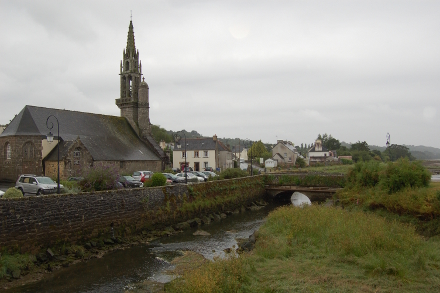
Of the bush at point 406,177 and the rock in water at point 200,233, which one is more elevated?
the bush at point 406,177

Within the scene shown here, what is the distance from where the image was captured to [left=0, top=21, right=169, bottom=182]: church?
117ft

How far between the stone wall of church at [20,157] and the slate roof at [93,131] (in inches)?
27.7

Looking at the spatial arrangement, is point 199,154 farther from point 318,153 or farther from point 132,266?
point 132,266

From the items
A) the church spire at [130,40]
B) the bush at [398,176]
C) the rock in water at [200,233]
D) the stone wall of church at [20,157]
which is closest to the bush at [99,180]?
the rock in water at [200,233]

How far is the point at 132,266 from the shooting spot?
1667cm

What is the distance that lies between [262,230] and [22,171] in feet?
90.3

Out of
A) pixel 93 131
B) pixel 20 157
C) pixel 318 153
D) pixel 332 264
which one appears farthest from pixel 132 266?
pixel 318 153

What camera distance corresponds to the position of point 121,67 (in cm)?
5634

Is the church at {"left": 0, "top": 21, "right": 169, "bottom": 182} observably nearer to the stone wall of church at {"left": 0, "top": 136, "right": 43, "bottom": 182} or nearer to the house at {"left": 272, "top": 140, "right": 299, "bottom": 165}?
the stone wall of church at {"left": 0, "top": 136, "right": 43, "bottom": 182}

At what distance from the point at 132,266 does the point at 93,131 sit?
96.5ft

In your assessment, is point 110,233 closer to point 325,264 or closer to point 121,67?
point 325,264

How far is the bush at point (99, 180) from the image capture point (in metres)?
22.5

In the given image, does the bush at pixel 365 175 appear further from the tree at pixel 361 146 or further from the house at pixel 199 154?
the tree at pixel 361 146

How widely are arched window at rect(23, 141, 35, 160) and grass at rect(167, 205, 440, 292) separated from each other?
2881 centimetres
